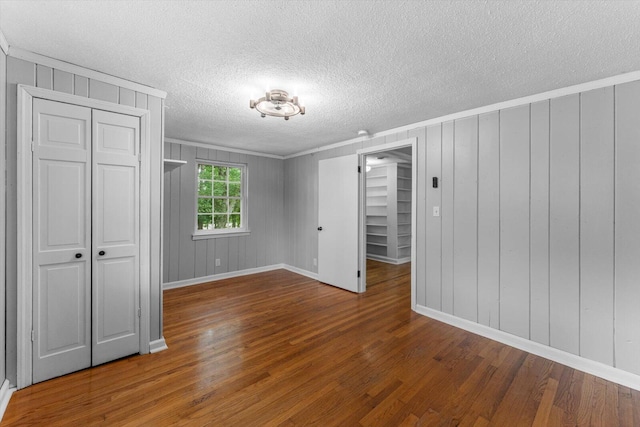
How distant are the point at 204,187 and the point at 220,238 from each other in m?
0.91

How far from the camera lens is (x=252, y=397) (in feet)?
6.17

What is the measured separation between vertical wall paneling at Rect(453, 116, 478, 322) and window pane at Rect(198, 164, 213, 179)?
3818 millimetres

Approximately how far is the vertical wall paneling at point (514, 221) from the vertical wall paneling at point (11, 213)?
12.8 ft

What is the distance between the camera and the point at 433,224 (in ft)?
10.7

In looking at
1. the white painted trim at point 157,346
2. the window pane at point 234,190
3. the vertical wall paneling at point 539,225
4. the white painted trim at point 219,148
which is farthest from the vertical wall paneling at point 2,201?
the vertical wall paneling at point 539,225

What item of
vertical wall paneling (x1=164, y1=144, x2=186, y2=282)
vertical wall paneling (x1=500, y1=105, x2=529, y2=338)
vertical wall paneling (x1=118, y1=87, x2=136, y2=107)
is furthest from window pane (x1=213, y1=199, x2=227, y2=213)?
vertical wall paneling (x1=500, y1=105, x2=529, y2=338)

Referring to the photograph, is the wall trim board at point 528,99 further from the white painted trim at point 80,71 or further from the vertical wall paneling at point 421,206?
→ the white painted trim at point 80,71

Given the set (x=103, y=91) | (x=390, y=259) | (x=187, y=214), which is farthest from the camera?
(x=390, y=259)

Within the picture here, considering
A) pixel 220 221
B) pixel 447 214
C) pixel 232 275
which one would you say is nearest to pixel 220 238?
pixel 220 221

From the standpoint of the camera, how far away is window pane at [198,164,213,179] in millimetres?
4695

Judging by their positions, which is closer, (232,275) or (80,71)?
(80,71)

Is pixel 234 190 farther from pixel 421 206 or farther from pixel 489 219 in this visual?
pixel 489 219

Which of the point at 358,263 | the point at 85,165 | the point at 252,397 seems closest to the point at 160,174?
the point at 85,165

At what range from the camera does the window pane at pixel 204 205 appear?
4.71m
